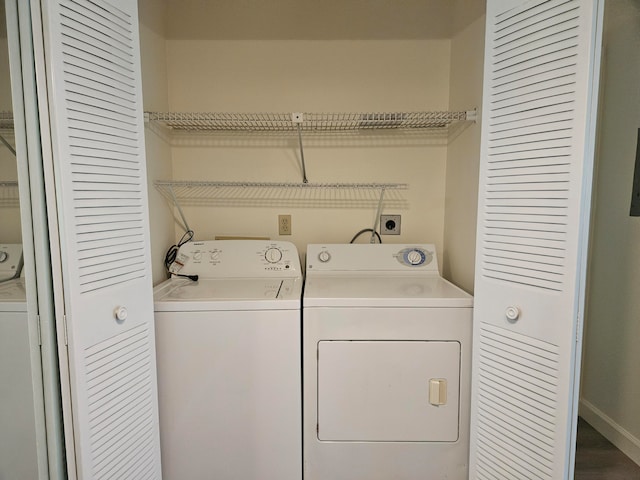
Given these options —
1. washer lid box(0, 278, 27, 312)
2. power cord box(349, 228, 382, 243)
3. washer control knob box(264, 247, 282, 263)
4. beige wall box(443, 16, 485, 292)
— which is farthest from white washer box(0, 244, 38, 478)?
beige wall box(443, 16, 485, 292)

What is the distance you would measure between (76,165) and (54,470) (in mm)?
961

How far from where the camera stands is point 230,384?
53.7 inches

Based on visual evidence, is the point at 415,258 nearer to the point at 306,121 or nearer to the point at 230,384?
the point at 306,121

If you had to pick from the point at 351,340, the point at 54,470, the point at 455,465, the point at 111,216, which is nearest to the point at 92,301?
the point at 111,216

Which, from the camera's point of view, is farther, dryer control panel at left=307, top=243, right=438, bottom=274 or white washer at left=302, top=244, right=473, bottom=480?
dryer control panel at left=307, top=243, right=438, bottom=274

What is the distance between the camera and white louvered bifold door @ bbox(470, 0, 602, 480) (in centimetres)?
98

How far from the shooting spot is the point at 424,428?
4.65 ft

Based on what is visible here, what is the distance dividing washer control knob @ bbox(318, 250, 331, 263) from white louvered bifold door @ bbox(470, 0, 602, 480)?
2.71 ft

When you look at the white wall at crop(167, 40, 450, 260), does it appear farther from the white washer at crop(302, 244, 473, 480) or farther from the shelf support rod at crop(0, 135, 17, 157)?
the shelf support rod at crop(0, 135, 17, 157)

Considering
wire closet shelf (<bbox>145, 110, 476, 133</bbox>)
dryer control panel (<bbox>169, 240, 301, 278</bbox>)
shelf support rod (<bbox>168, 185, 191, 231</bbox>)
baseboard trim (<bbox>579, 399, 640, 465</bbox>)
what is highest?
wire closet shelf (<bbox>145, 110, 476, 133</bbox>)

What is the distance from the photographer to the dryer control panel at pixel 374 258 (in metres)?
1.83

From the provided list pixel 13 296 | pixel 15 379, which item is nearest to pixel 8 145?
pixel 13 296

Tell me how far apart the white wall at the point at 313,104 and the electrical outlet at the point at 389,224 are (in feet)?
0.17

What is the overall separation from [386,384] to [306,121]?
1.46m
